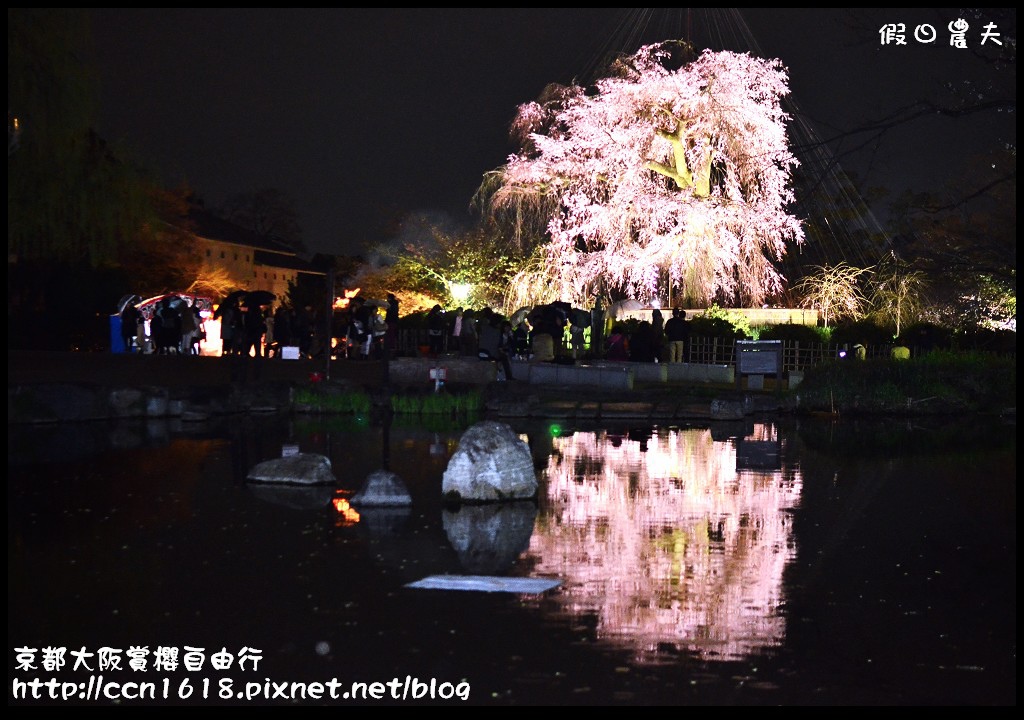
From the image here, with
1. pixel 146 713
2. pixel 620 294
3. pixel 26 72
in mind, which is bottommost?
pixel 146 713

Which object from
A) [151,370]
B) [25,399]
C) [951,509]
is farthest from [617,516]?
[151,370]

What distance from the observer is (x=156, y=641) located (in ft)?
20.7

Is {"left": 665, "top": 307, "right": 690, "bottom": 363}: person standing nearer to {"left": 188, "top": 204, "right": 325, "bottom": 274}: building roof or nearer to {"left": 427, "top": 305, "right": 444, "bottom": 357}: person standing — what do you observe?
{"left": 427, "top": 305, "right": 444, "bottom": 357}: person standing

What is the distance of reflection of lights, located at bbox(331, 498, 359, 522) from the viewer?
10.2m

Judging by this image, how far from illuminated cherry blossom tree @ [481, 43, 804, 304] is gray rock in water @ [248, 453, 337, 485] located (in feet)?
84.5

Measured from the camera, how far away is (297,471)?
12.1m

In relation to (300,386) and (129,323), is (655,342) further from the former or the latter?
(129,323)

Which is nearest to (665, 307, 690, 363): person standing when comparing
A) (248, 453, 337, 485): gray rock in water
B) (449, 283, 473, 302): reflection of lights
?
(449, 283, 473, 302): reflection of lights

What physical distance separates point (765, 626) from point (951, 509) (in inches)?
199

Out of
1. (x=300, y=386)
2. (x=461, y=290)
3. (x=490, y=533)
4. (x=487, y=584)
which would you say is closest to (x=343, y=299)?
(x=461, y=290)

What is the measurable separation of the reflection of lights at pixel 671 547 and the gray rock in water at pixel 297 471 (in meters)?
2.31

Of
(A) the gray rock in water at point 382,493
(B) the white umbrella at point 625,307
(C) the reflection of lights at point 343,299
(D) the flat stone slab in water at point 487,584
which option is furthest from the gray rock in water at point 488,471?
(C) the reflection of lights at point 343,299

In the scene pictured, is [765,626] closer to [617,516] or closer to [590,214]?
[617,516]

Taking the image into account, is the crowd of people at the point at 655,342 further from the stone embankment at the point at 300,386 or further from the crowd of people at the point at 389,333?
the stone embankment at the point at 300,386
